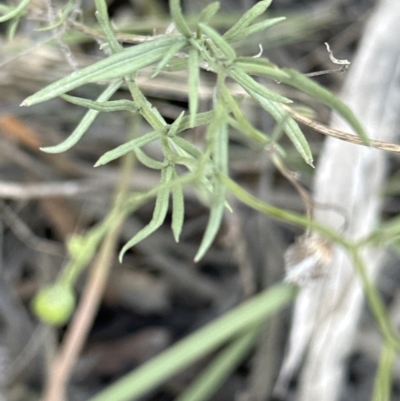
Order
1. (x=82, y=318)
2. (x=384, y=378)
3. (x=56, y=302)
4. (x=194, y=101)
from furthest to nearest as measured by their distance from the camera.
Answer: (x=82, y=318)
(x=56, y=302)
(x=384, y=378)
(x=194, y=101)

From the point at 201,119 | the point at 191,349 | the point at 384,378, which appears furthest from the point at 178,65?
the point at 191,349

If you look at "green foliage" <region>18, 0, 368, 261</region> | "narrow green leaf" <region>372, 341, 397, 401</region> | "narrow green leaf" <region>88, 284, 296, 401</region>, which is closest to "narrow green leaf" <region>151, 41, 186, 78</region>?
"green foliage" <region>18, 0, 368, 261</region>

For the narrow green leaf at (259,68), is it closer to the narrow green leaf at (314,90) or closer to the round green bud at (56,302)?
the narrow green leaf at (314,90)

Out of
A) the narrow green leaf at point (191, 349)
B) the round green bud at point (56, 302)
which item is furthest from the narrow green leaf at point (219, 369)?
the round green bud at point (56, 302)

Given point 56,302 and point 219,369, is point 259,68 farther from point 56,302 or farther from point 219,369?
point 219,369

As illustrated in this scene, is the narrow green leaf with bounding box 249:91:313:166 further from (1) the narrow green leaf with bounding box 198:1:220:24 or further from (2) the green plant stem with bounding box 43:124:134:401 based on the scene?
(2) the green plant stem with bounding box 43:124:134:401
